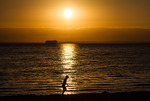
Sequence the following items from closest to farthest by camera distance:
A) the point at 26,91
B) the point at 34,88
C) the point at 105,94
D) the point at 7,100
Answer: the point at 7,100, the point at 105,94, the point at 26,91, the point at 34,88

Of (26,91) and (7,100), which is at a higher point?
(26,91)

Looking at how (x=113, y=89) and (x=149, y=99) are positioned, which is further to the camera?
(x=113, y=89)

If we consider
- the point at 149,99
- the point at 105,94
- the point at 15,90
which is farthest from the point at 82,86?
the point at 149,99

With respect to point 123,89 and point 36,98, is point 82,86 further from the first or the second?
point 36,98

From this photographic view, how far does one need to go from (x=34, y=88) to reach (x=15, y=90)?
203 centimetres

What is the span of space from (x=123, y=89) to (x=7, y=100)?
1298 cm

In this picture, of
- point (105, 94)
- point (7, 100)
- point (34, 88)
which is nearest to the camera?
point (7, 100)

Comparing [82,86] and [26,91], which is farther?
[82,86]

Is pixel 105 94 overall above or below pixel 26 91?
below

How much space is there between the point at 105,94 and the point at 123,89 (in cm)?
787

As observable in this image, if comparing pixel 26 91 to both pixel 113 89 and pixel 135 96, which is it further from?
pixel 135 96

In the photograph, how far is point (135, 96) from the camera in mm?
16609

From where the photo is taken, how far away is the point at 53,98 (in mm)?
16094

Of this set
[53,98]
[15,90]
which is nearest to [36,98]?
[53,98]
